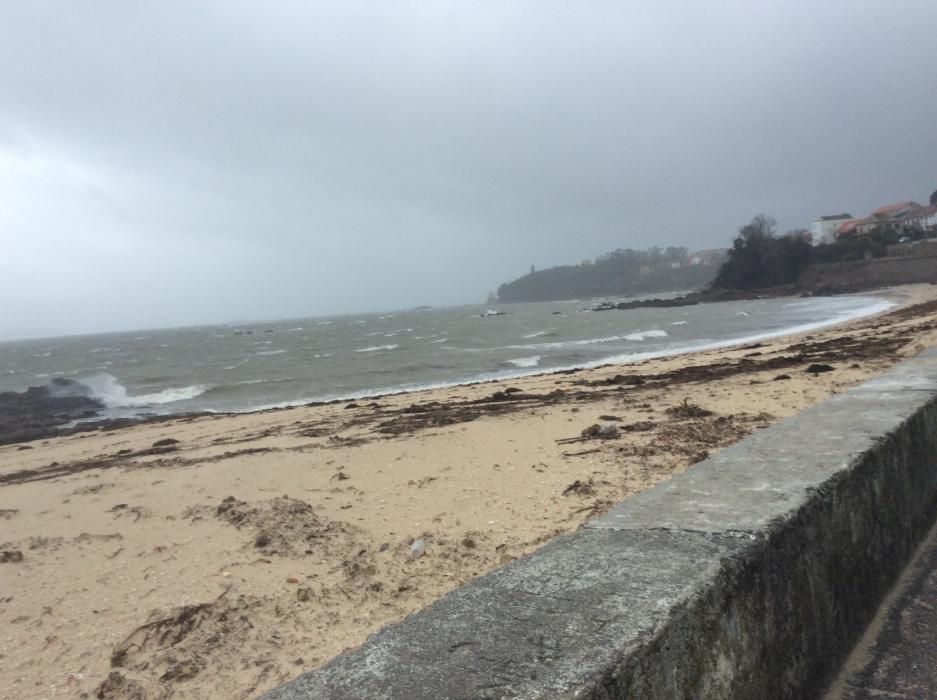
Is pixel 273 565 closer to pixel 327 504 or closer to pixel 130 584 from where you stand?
pixel 130 584

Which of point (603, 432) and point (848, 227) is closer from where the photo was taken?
point (603, 432)

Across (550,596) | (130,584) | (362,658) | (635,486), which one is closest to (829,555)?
(550,596)

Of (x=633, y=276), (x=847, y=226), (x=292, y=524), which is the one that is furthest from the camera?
(x=633, y=276)

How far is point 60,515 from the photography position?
6.79 metres

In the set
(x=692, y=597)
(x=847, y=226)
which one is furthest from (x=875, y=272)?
(x=692, y=597)

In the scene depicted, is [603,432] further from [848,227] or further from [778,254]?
[848,227]

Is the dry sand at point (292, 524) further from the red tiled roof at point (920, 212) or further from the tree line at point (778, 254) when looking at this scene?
the red tiled roof at point (920, 212)

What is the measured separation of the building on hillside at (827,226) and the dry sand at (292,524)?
414 ft

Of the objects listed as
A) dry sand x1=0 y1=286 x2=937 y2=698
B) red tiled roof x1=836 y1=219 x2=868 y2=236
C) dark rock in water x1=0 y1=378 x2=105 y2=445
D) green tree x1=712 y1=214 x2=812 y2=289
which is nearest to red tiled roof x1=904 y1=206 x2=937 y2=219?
red tiled roof x1=836 y1=219 x2=868 y2=236

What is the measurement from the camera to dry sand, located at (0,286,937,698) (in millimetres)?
3336

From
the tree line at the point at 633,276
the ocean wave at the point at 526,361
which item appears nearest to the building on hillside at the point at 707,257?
the tree line at the point at 633,276

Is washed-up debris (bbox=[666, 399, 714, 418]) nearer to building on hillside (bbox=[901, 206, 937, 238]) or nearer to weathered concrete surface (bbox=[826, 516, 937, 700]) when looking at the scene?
weathered concrete surface (bbox=[826, 516, 937, 700])

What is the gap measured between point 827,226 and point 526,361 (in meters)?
120

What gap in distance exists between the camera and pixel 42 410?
23.0 meters
